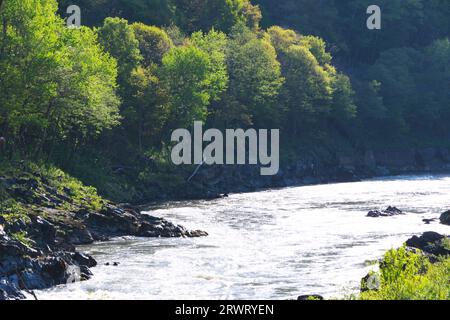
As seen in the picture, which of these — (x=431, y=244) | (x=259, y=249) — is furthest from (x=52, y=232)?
(x=431, y=244)

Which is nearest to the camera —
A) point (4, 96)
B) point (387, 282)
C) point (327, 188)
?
point (387, 282)

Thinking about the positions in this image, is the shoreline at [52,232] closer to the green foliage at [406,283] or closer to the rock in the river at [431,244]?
the rock in the river at [431,244]

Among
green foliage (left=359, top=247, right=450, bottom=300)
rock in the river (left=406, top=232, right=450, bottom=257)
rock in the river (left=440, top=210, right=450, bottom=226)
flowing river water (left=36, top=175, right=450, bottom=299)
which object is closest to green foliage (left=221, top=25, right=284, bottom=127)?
flowing river water (left=36, top=175, right=450, bottom=299)

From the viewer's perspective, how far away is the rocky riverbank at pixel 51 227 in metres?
41.6

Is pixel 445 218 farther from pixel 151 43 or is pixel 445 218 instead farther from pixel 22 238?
pixel 151 43

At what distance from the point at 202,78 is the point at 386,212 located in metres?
29.7

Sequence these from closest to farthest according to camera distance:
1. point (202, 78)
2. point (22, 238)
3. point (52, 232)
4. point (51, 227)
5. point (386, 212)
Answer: point (22, 238), point (52, 232), point (51, 227), point (386, 212), point (202, 78)

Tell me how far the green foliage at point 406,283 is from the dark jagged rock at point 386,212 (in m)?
30.9

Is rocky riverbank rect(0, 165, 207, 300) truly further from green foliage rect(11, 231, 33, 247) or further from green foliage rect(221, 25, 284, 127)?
green foliage rect(221, 25, 284, 127)

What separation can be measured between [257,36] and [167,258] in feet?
269

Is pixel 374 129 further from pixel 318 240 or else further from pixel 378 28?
pixel 318 240

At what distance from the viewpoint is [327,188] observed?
99.0 meters

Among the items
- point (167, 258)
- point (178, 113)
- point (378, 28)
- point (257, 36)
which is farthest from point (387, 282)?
point (378, 28)

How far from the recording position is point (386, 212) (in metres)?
72.1
